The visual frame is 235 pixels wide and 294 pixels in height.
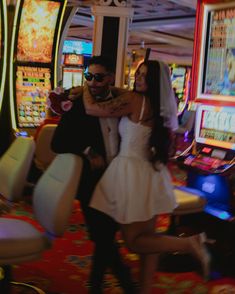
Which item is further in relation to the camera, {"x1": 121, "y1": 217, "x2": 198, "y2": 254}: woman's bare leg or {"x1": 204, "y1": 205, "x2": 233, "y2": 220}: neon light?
{"x1": 204, "y1": 205, "x2": 233, "y2": 220}: neon light

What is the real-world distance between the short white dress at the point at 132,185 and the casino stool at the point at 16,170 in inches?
17.4

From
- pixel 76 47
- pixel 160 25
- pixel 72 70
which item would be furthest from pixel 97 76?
pixel 160 25

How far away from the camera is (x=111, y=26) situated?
19.2 ft

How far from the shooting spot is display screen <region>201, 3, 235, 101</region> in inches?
113

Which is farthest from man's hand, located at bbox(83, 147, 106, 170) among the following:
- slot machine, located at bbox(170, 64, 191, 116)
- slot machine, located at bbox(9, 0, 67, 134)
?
slot machine, located at bbox(170, 64, 191, 116)

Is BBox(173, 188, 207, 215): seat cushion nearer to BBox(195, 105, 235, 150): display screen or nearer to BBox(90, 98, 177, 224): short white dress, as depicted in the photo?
BBox(195, 105, 235, 150): display screen

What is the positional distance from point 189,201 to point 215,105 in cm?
62

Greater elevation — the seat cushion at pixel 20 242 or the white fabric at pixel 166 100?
the white fabric at pixel 166 100

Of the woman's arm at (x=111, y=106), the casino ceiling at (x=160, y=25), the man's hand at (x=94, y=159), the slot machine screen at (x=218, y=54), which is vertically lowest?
the man's hand at (x=94, y=159)

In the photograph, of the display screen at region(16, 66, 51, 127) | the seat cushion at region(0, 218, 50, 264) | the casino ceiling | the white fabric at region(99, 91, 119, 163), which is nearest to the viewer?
the seat cushion at region(0, 218, 50, 264)

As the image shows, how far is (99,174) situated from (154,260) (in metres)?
0.55

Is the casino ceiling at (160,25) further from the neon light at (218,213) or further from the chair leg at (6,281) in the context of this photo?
the chair leg at (6,281)

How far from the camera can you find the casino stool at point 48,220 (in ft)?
6.66

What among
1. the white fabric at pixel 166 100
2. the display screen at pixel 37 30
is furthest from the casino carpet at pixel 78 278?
the display screen at pixel 37 30
